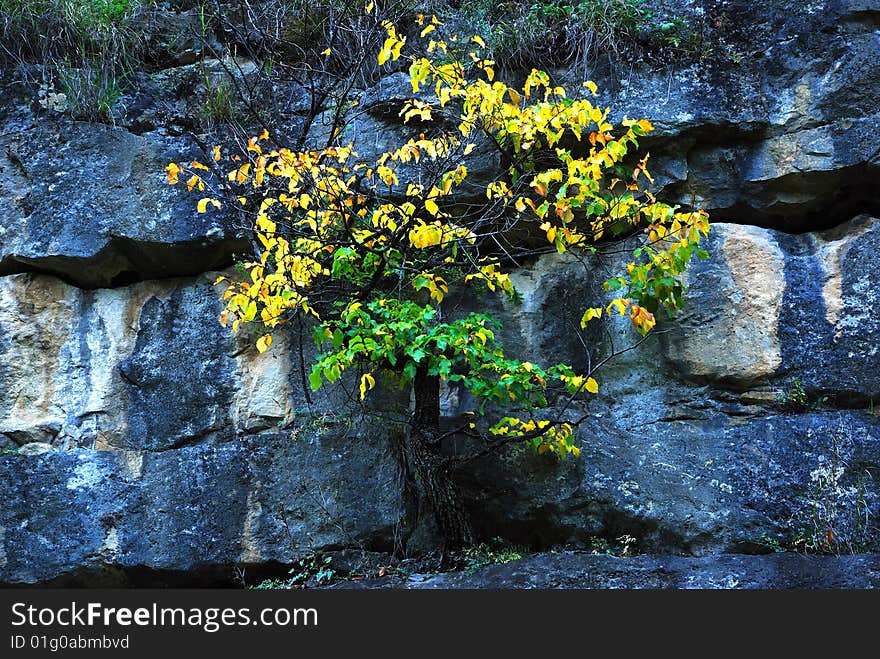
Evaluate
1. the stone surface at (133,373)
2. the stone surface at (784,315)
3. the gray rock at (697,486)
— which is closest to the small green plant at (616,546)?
the gray rock at (697,486)

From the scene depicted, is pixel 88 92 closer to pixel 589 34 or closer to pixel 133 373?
pixel 133 373

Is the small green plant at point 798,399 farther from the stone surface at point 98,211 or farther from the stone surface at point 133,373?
the stone surface at point 98,211

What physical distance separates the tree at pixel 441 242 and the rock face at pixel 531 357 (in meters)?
0.27

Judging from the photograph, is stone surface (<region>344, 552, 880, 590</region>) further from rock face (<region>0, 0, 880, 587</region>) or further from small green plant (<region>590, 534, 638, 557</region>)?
small green plant (<region>590, 534, 638, 557</region>)

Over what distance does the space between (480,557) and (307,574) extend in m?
1.07

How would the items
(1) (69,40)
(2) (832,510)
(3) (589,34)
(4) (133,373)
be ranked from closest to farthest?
(2) (832,510) < (4) (133,373) < (3) (589,34) < (1) (69,40)

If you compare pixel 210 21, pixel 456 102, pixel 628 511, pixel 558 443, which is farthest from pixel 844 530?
pixel 210 21

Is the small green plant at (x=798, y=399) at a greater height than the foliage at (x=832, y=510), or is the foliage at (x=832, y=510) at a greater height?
the small green plant at (x=798, y=399)

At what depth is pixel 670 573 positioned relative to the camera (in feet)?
14.6

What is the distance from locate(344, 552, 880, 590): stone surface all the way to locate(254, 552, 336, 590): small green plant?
0.43 m

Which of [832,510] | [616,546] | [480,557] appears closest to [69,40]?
[480,557]

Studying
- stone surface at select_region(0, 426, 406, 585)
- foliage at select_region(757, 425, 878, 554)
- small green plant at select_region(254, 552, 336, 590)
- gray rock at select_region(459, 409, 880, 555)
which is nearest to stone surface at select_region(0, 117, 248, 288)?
stone surface at select_region(0, 426, 406, 585)

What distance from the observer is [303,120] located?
239 inches

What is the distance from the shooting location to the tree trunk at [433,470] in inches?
197
